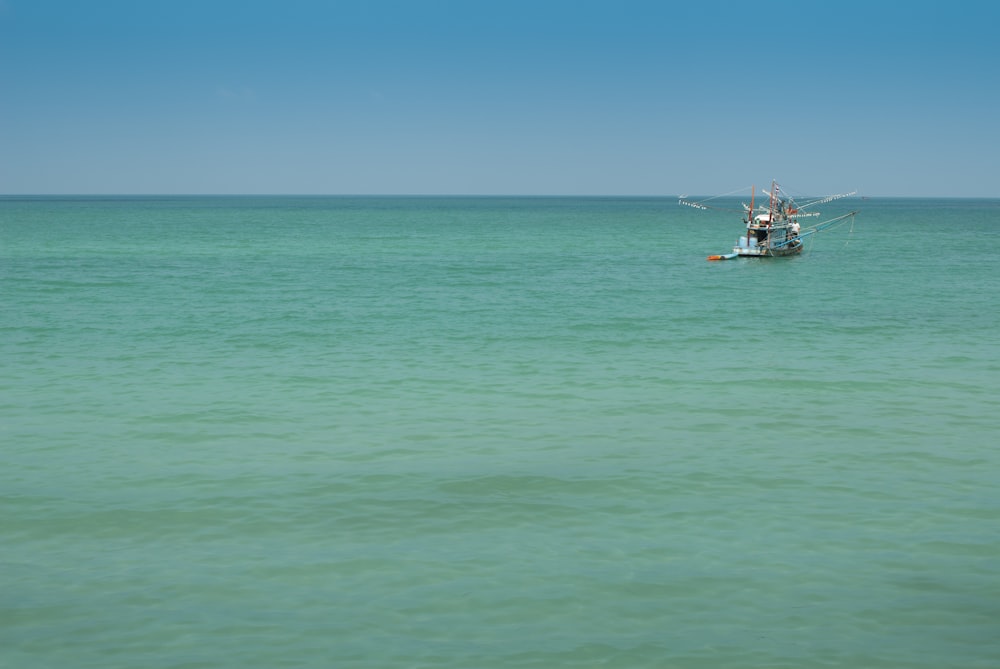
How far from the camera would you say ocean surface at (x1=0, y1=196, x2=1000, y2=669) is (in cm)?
1008

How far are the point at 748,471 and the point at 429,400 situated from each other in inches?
277

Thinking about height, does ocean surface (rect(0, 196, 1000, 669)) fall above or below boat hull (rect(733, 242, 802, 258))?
below

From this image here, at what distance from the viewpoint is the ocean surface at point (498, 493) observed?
10.1 m

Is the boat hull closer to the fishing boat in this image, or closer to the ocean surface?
the fishing boat

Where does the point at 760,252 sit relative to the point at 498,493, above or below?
above

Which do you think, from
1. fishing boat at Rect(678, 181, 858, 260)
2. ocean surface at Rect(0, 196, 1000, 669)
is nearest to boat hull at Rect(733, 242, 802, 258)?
fishing boat at Rect(678, 181, 858, 260)

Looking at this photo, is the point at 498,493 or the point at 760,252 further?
the point at 760,252

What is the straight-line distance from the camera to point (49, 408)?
1938 cm

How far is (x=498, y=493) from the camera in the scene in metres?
14.2

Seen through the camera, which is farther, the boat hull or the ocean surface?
the boat hull

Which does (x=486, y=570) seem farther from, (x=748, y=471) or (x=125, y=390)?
(x=125, y=390)

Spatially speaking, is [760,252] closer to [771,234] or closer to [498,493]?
[771,234]

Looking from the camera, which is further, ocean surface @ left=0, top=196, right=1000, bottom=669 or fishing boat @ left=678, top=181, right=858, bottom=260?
fishing boat @ left=678, top=181, right=858, bottom=260

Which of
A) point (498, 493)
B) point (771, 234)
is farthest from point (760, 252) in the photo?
point (498, 493)
